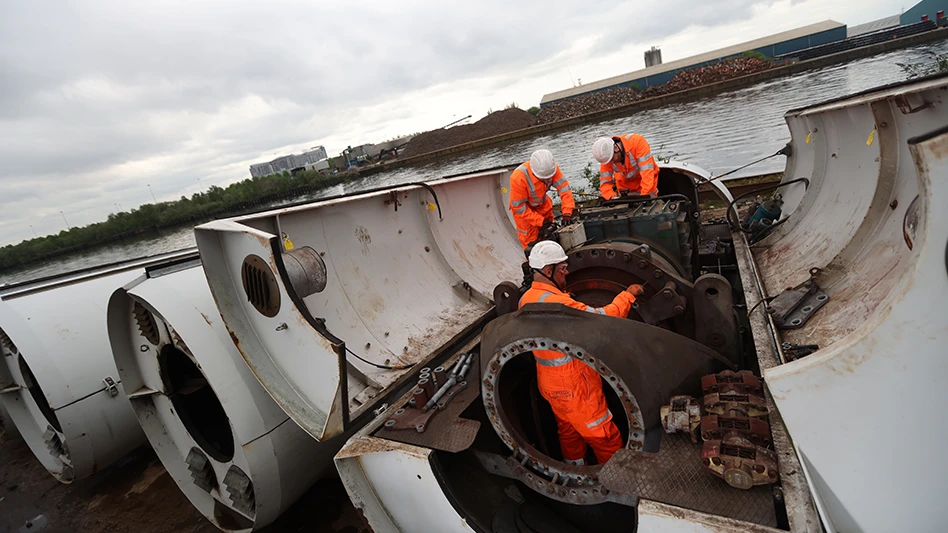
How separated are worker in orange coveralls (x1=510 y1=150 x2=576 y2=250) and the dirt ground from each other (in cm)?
281

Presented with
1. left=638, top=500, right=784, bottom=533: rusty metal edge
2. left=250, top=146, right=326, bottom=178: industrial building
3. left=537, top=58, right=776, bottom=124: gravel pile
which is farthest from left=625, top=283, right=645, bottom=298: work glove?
left=250, top=146, right=326, bottom=178: industrial building

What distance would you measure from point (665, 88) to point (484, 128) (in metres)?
11.7

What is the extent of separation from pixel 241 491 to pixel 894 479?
3140 millimetres

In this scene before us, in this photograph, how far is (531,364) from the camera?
2676 millimetres

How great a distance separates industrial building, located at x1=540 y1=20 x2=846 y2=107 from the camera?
3072cm

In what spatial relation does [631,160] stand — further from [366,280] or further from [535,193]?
[366,280]

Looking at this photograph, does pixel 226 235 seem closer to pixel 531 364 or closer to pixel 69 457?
pixel 531 364

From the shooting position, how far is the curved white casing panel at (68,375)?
3.36 m

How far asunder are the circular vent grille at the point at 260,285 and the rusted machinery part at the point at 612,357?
4.08 ft

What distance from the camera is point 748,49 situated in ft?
107

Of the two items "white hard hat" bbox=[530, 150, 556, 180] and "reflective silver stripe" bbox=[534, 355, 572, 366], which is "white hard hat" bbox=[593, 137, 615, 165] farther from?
"reflective silver stripe" bbox=[534, 355, 572, 366]

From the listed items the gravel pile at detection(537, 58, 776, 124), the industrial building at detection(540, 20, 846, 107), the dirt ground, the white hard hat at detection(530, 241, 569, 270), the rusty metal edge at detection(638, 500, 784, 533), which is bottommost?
the dirt ground

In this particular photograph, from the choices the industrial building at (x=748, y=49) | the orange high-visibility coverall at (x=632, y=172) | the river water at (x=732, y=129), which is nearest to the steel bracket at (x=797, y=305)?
the orange high-visibility coverall at (x=632, y=172)

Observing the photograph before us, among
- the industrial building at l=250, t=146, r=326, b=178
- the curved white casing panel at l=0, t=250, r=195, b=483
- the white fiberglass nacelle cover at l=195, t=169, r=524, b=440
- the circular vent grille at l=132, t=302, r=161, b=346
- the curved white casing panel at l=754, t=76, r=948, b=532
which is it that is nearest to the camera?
the curved white casing panel at l=754, t=76, r=948, b=532
